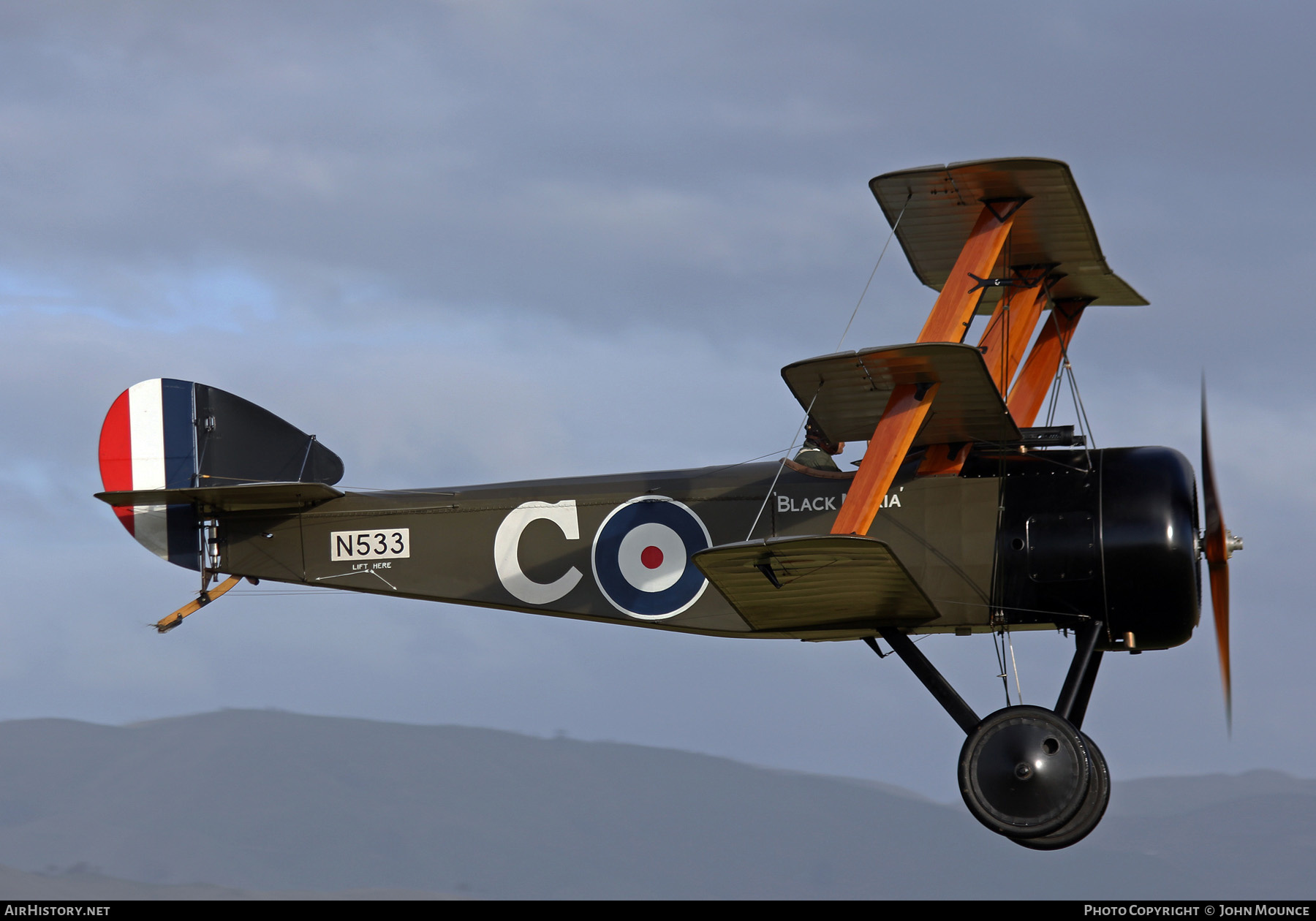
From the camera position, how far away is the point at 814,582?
32.5ft

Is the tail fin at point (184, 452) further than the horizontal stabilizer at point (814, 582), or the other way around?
the tail fin at point (184, 452)

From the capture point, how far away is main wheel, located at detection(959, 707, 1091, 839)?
31.6ft

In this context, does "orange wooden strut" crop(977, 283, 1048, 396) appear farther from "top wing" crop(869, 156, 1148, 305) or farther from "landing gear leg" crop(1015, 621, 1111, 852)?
"landing gear leg" crop(1015, 621, 1111, 852)

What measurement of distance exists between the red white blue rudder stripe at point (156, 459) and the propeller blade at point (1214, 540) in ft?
26.8

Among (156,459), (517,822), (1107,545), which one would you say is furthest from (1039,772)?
(517,822)

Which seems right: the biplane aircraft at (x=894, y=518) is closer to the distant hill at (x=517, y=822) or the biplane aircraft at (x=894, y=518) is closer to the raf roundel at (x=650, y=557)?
the raf roundel at (x=650, y=557)

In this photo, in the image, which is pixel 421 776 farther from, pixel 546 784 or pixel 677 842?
pixel 677 842

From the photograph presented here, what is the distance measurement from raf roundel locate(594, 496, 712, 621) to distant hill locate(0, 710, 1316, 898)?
81.9 meters

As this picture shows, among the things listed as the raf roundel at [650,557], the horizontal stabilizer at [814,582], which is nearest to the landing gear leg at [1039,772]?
the horizontal stabilizer at [814,582]

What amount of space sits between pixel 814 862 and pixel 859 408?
142645mm

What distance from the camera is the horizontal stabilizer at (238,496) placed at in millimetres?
11688

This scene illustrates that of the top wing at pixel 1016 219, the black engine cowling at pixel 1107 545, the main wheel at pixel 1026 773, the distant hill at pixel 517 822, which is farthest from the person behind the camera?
the distant hill at pixel 517 822

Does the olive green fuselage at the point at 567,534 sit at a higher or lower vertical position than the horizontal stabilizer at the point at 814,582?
higher

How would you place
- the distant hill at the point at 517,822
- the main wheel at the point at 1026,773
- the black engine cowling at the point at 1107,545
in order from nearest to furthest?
the main wheel at the point at 1026,773
the black engine cowling at the point at 1107,545
the distant hill at the point at 517,822
